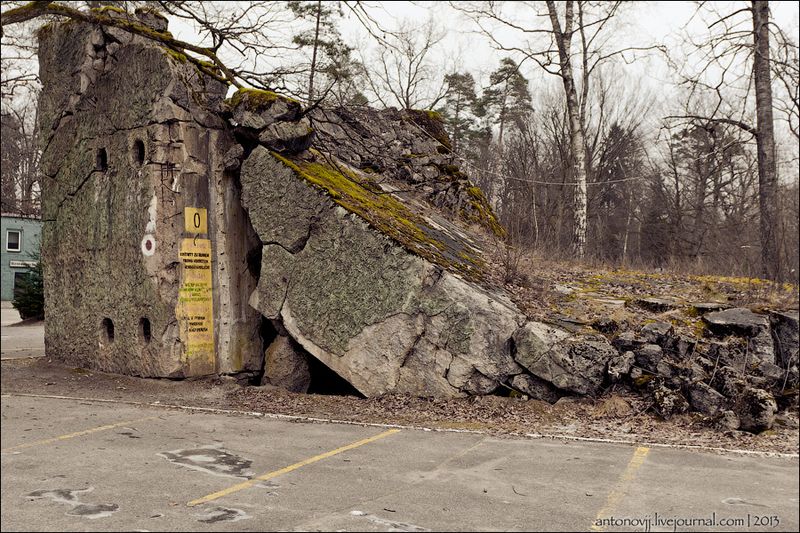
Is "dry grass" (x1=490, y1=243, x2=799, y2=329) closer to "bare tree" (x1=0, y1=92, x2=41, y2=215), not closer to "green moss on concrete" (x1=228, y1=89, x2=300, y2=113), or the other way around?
"green moss on concrete" (x1=228, y1=89, x2=300, y2=113)

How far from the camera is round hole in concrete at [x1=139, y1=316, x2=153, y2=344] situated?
1077 centimetres

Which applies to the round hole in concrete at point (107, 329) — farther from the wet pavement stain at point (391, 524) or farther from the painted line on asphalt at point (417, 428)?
the wet pavement stain at point (391, 524)

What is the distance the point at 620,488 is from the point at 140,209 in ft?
27.2

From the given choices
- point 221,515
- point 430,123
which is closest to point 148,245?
point 221,515

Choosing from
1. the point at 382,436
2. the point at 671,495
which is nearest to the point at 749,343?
the point at 671,495

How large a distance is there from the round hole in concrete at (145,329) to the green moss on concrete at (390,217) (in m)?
3.30

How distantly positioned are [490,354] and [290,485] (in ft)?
12.4

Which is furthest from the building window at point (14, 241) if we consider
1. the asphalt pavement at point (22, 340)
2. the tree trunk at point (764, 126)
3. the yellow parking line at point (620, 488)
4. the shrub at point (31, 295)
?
the yellow parking line at point (620, 488)

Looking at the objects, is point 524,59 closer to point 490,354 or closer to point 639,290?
point 639,290

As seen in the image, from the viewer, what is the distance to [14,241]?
129 feet

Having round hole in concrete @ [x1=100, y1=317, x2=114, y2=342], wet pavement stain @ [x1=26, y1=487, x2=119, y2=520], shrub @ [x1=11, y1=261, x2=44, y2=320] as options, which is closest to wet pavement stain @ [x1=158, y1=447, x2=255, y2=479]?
wet pavement stain @ [x1=26, y1=487, x2=119, y2=520]

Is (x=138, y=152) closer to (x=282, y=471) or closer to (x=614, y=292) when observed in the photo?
(x=282, y=471)

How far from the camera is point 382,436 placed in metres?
7.56

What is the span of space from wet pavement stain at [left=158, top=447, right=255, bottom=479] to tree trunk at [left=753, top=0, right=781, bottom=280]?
37.4 feet
